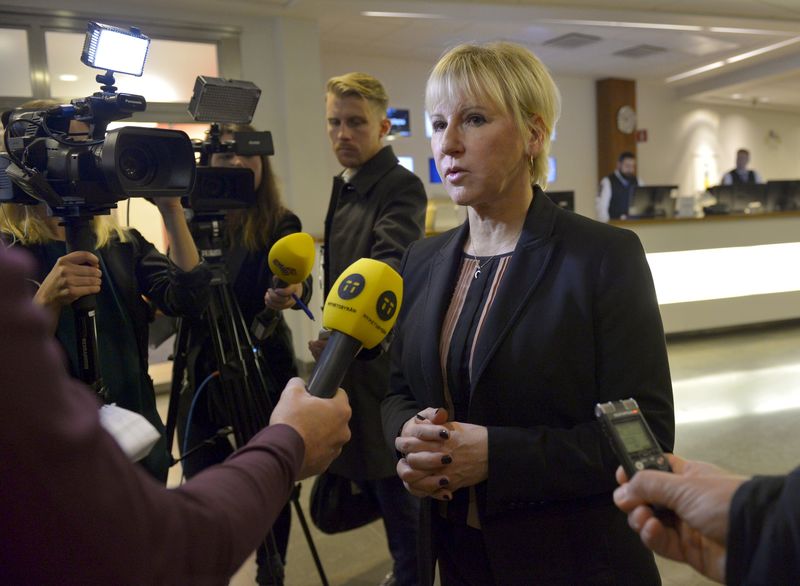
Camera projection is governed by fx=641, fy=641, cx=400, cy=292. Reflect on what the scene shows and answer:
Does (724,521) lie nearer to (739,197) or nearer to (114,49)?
(114,49)

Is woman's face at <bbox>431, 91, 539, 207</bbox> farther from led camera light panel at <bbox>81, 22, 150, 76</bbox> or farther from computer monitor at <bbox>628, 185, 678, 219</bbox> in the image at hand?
computer monitor at <bbox>628, 185, 678, 219</bbox>

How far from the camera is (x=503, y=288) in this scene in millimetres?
1084

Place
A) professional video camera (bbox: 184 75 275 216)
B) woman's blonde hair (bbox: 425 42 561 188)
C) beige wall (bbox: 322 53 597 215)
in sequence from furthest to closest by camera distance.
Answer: beige wall (bbox: 322 53 597 215)
professional video camera (bbox: 184 75 275 216)
woman's blonde hair (bbox: 425 42 561 188)

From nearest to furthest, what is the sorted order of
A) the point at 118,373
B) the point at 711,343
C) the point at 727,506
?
the point at 727,506 → the point at 118,373 → the point at 711,343

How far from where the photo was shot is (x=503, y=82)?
112 centimetres

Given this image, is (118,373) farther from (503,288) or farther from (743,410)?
(743,410)

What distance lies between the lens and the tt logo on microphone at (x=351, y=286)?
0.88 metres

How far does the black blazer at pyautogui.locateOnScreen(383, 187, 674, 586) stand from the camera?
3.30 feet

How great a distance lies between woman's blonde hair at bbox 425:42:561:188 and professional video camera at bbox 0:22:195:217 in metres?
0.55

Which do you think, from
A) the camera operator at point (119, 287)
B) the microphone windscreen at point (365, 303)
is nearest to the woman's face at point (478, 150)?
the microphone windscreen at point (365, 303)


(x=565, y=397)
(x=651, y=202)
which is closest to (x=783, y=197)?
(x=651, y=202)

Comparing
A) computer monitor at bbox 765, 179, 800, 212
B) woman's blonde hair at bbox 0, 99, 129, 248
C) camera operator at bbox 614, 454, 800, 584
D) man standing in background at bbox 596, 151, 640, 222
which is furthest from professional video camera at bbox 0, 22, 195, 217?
man standing in background at bbox 596, 151, 640, 222

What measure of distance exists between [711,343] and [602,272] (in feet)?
17.0

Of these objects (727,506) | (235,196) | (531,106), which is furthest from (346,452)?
(727,506)
